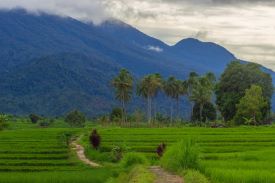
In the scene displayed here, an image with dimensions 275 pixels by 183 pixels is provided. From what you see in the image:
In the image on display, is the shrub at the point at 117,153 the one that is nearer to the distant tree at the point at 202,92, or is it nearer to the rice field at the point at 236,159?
the rice field at the point at 236,159

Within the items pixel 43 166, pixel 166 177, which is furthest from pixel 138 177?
pixel 43 166

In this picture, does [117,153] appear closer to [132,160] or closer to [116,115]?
[132,160]

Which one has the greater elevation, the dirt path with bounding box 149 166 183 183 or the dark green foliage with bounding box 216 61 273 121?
the dark green foliage with bounding box 216 61 273 121

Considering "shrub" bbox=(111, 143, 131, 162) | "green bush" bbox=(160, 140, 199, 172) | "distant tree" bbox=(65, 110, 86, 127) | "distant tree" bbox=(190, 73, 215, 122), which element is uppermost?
"distant tree" bbox=(190, 73, 215, 122)

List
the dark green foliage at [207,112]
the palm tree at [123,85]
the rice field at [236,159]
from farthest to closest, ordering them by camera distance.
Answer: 1. the dark green foliage at [207,112]
2. the palm tree at [123,85]
3. the rice field at [236,159]

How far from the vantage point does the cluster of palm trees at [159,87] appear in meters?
120

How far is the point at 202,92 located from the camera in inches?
4983

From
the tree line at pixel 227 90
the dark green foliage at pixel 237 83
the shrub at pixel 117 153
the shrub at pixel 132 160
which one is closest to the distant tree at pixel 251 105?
the tree line at pixel 227 90

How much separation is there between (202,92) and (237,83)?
13.6 meters

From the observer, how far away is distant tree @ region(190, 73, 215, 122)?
415ft

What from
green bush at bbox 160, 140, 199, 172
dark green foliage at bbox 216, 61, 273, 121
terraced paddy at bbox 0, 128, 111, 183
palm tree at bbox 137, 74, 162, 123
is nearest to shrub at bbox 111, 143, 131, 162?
terraced paddy at bbox 0, 128, 111, 183

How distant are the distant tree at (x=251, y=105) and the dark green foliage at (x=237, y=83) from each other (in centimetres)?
1284

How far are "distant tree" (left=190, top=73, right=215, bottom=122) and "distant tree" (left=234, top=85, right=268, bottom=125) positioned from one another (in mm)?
26405

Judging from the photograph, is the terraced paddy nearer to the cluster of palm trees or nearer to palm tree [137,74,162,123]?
the cluster of palm trees
